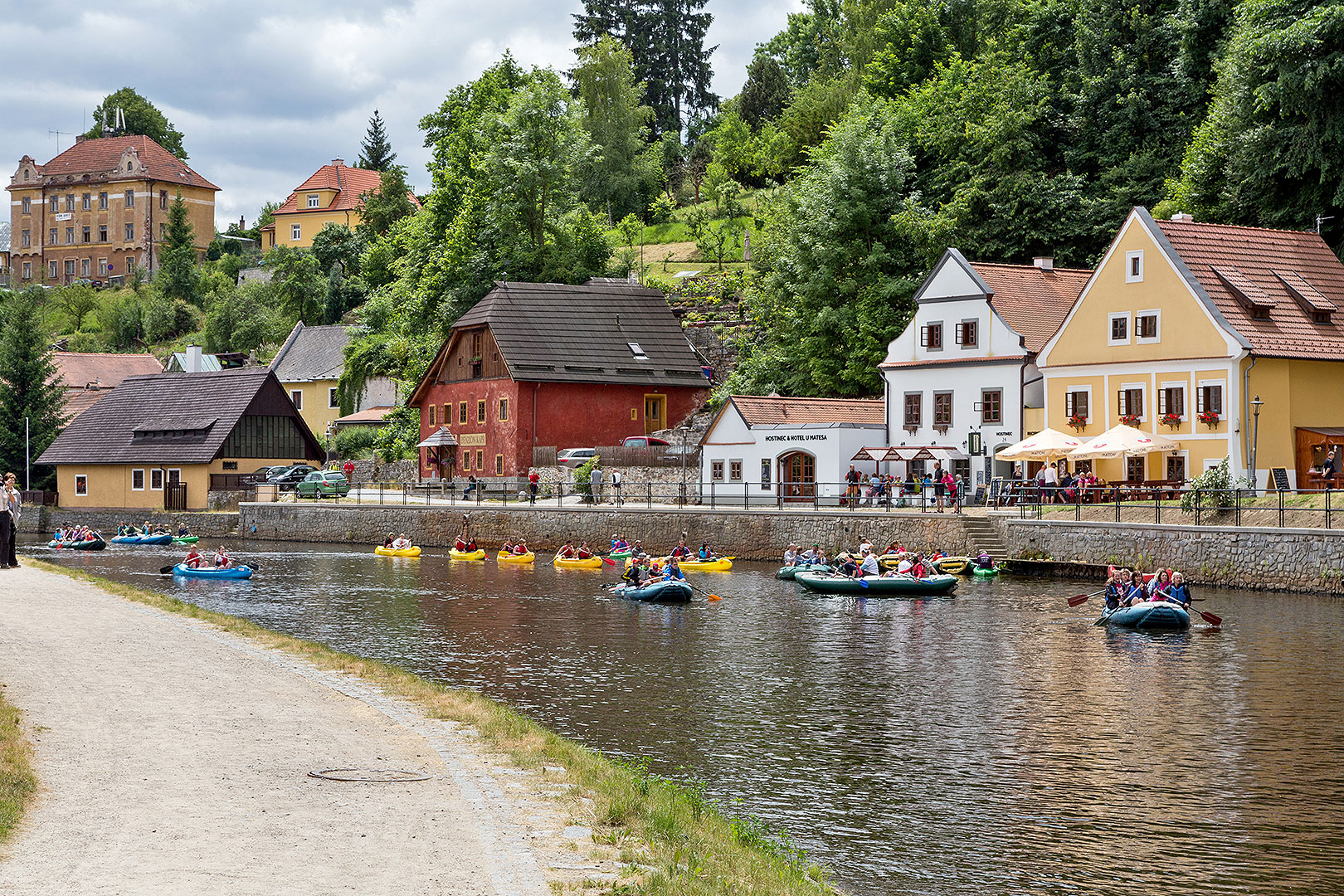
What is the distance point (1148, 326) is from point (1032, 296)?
Answer: 935 cm

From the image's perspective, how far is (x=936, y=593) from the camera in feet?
141

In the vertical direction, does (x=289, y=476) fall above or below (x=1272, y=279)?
below

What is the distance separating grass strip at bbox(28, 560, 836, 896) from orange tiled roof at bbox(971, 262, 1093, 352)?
143ft

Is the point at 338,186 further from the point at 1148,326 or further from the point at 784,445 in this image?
the point at 1148,326

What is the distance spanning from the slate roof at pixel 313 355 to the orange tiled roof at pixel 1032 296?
56.5 m

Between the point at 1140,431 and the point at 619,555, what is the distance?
20.6m

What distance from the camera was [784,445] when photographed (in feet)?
199

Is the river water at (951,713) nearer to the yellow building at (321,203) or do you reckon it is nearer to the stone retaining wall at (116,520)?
the stone retaining wall at (116,520)

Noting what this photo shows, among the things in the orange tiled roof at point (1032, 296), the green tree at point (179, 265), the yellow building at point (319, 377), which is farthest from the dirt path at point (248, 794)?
the green tree at point (179, 265)

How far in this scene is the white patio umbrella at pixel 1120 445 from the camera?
1929 inches

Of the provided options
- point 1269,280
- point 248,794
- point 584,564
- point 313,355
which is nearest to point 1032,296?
point 1269,280

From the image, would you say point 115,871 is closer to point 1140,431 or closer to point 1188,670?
point 1188,670

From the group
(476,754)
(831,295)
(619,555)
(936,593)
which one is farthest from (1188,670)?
(831,295)

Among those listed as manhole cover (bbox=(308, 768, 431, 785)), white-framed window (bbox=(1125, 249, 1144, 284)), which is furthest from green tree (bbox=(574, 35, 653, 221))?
manhole cover (bbox=(308, 768, 431, 785))
